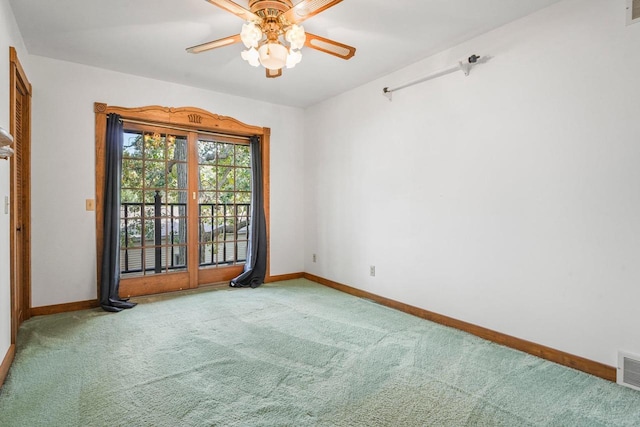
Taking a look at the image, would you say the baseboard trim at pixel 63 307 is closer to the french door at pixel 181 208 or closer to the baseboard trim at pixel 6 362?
the french door at pixel 181 208

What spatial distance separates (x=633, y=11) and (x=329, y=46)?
194 centimetres

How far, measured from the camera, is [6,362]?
7.22 feet

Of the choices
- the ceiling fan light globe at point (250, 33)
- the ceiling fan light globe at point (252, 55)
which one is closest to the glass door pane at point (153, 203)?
the ceiling fan light globe at point (252, 55)

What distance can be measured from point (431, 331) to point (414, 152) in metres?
1.73

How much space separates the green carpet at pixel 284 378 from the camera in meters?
1.79

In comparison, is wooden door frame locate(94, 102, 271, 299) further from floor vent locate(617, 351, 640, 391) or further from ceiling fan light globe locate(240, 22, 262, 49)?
floor vent locate(617, 351, 640, 391)

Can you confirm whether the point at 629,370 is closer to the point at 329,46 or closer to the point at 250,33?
the point at 329,46

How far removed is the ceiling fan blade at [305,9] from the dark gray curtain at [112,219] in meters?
2.53

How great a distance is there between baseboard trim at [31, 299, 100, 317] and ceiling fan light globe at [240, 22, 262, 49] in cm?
318

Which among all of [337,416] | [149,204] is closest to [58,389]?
[337,416]

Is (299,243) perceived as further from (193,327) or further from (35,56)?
(35,56)

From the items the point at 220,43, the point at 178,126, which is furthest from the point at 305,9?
the point at 178,126

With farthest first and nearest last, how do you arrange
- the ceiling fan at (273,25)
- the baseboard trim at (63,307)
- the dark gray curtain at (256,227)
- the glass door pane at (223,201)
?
the dark gray curtain at (256,227)
the glass door pane at (223,201)
the baseboard trim at (63,307)
the ceiling fan at (273,25)

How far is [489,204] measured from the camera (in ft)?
9.23
